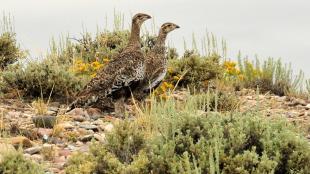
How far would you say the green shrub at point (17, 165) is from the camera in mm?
5180

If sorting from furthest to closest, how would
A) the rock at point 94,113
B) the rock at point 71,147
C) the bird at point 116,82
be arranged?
the bird at point 116,82
the rock at point 94,113
the rock at point 71,147

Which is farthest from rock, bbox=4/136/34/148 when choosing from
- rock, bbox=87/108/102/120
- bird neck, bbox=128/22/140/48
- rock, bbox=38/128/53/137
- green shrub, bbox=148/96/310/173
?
bird neck, bbox=128/22/140/48

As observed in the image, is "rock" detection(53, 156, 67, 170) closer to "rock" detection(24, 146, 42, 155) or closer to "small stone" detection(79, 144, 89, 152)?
"rock" detection(24, 146, 42, 155)

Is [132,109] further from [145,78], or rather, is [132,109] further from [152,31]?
[152,31]

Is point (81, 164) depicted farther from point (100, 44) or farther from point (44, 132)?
point (100, 44)

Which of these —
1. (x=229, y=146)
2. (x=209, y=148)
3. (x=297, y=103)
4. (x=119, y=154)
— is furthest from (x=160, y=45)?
(x=209, y=148)

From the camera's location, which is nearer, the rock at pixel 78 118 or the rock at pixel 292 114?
the rock at pixel 78 118

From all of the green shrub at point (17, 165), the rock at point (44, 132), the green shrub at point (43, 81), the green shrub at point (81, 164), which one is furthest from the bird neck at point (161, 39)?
the green shrub at point (17, 165)

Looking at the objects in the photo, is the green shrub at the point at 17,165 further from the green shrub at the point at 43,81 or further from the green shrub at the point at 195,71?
the green shrub at the point at 195,71

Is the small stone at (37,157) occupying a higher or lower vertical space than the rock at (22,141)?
lower

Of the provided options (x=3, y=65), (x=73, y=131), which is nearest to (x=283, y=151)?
(x=73, y=131)

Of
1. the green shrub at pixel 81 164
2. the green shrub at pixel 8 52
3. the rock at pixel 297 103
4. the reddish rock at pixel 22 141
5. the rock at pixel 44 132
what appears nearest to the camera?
the green shrub at pixel 81 164

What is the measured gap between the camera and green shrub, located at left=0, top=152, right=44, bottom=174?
204 inches

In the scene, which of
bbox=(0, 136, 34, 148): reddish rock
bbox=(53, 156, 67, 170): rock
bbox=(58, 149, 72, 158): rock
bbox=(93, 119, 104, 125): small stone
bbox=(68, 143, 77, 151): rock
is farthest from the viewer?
bbox=(93, 119, 104, 125): small stone
